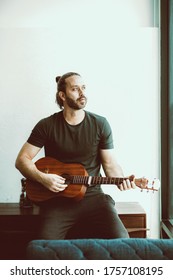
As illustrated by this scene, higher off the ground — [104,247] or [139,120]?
[139,120]

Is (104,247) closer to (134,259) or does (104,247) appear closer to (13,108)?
(134,259)

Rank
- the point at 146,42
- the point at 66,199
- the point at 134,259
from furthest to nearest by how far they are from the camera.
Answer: the point at 146,42 → the point at 66,199 → the point at 134,259

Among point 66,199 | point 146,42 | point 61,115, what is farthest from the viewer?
point 146,42

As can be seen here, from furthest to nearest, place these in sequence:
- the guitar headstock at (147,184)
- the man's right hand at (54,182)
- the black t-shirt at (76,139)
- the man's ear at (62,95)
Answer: the man's ear at (62,95) < the black t-shirt at (76,139) < the man's right hand at (54,182) < the guitar headstock at (147,184)

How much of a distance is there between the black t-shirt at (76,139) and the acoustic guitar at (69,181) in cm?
6

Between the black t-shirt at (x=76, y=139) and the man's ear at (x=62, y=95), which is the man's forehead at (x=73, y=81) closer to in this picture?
the man's ear at (x=62, y=95)

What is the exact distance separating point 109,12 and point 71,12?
10.7 inches

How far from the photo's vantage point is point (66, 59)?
2.47 metres

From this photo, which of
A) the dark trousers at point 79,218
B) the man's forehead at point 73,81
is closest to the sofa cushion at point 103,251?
the dark trousers at point 79,218

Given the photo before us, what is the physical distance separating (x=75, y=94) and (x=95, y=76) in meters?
0.48

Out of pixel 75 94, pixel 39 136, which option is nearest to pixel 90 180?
pixel 39 136

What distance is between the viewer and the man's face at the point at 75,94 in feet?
6.64

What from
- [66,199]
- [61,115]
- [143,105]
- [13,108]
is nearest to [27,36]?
[13,108]

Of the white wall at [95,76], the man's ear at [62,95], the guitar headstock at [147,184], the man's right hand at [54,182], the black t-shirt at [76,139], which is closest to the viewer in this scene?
the guitar headstock at [147,184]
